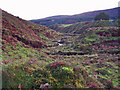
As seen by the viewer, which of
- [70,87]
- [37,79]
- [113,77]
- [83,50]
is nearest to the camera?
[70,87]

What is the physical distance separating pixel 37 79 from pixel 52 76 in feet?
4.17

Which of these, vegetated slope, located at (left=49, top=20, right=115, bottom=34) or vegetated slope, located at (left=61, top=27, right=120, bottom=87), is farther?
vegetated slope, located at (left=49, top=20, right=115, bottom=34)

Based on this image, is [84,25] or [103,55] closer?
[103,55]

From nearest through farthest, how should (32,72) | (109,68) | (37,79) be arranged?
1. (37,79)
2. (32,72)
3. (109,68)

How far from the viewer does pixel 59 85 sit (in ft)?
28.9

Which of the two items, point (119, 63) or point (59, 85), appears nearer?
point (59, 85)

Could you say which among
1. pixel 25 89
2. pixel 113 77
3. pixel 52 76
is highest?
pixel 52 76

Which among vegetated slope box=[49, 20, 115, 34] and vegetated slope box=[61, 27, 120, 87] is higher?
vegetated slope box=[49, 20, 115, 34]

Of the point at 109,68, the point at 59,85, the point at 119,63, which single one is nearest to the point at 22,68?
the point at 59,85

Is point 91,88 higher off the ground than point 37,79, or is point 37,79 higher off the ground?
point 37,79

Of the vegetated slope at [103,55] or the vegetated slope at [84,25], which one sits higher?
the vegetated slope at [84,25]

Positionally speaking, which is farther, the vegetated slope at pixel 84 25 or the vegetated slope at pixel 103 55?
the vegetated slope at pixel 84 25

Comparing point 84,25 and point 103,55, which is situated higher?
point 84,25

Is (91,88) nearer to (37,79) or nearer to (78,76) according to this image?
(78,76)
